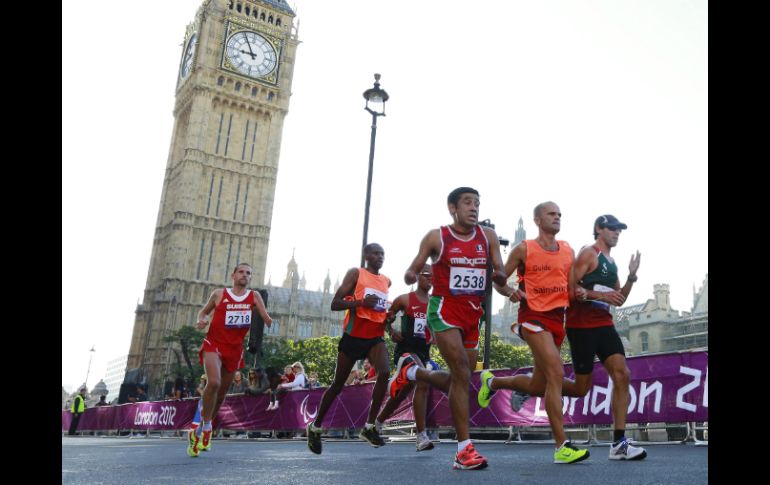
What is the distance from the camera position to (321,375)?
56500 millimetres

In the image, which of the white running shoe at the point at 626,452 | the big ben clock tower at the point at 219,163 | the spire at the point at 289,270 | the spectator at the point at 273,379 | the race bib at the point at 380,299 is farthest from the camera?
the spire at the point at 289,270

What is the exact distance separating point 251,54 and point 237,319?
66.3 metres

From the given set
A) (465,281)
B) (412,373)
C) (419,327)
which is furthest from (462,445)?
(419,327)

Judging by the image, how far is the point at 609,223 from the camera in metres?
5.39

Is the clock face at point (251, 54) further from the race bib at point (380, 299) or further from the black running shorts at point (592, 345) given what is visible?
the black running shorts at point (592, 345)

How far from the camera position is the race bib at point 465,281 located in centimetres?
463

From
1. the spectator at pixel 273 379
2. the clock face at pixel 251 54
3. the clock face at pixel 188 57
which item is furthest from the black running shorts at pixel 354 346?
the clock face at pixel 188 57

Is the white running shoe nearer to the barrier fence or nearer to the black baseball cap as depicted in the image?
the black baseball cap

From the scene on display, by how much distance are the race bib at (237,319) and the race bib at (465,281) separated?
313 cm

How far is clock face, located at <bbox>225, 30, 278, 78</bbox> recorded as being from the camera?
6769 centimetres

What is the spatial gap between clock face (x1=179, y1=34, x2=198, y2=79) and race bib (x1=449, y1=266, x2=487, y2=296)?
69.5 meters

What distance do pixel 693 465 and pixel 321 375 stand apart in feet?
176
